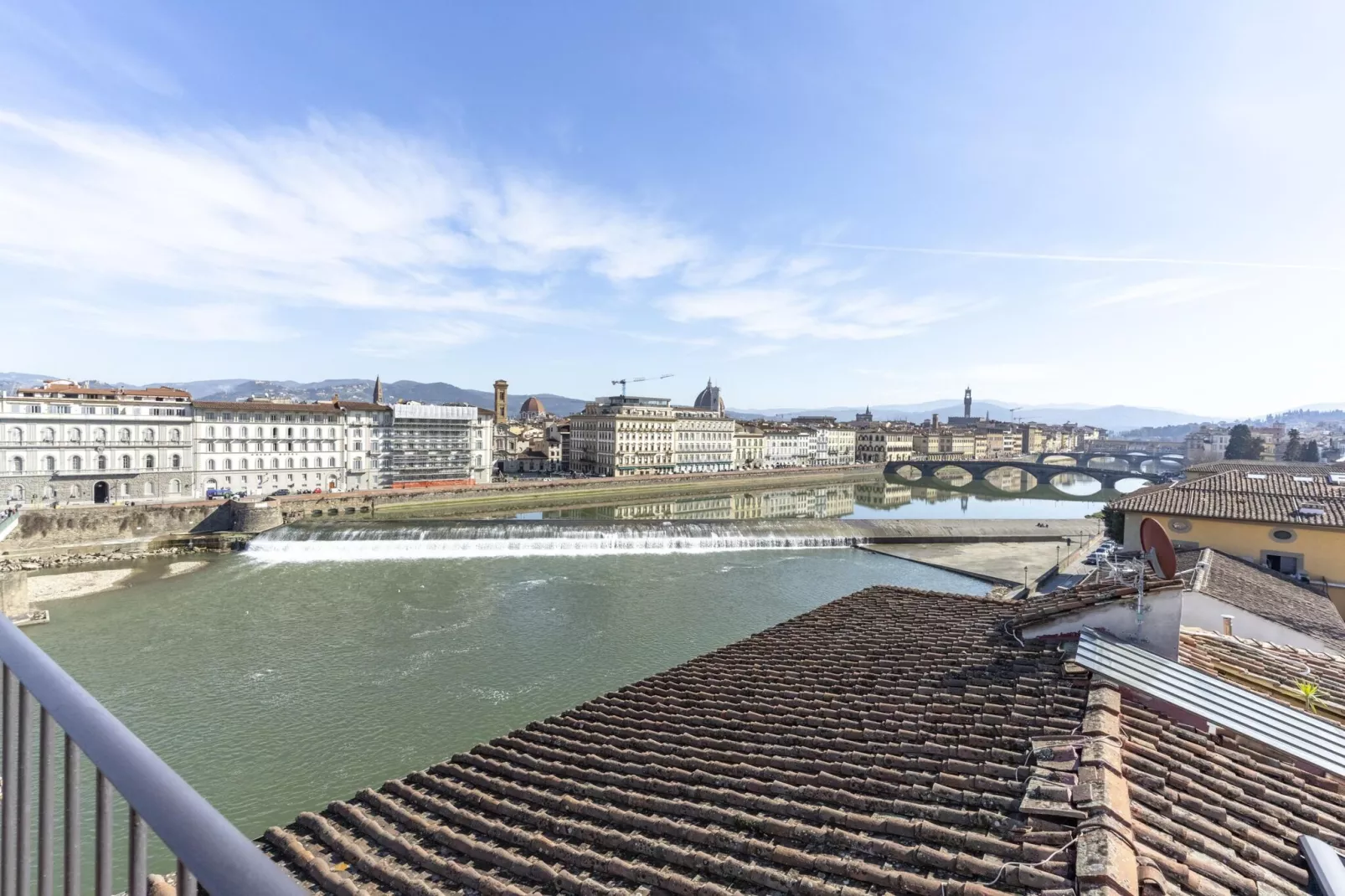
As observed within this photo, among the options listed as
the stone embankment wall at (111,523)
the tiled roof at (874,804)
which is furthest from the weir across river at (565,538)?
the tiled roof at (874,804)

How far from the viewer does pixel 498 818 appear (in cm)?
477

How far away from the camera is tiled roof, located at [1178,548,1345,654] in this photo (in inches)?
368

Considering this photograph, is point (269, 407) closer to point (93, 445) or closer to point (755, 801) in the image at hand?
point (93, 445)

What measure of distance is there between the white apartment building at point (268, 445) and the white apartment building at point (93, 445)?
1.05m

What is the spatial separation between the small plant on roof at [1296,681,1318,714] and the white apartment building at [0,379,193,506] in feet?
167

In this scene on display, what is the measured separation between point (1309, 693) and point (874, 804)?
465 cm

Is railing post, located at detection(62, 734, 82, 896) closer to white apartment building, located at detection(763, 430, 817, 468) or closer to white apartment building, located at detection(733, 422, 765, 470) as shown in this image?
white apartment building, located at detection(733, 422, 765, 470)

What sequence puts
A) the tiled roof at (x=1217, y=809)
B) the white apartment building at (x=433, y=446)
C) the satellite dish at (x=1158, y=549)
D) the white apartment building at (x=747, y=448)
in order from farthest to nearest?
the white apartment building at (x=747, y=448) < the white apartment building at (x=433, y=446) < the satellite dish at (x=1158, y=549) < the tiled roof at (x=1217, y=809)

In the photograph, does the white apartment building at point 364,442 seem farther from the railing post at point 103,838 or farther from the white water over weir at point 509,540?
the railing post at point 103,838

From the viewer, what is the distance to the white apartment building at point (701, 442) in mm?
79062

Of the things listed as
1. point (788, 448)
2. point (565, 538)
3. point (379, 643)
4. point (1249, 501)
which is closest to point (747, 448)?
point (788, 448)

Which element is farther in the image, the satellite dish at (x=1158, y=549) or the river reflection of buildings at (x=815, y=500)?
the river reflection of buildings at (x=815, y=500)

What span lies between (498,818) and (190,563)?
3197cm

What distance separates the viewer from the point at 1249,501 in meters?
15.7
